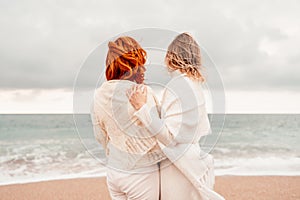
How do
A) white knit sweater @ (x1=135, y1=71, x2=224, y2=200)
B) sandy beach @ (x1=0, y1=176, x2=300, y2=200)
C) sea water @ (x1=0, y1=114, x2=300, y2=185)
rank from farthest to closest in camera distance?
sea water @ (x1=0, y1=114, x2=300, y2=185) → sandy beach @ (x1=0, y1=176, x2=300, y2=200) → white knit sweater @ (x1=135, y1=71, x2=224, y2=200)

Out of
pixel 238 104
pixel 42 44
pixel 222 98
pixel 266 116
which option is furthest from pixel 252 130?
pixel 222 98

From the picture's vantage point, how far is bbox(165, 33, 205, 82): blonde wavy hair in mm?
2500

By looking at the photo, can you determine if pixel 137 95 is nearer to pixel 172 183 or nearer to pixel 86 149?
pixel 172 183

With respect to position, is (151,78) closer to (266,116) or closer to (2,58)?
(2,58)

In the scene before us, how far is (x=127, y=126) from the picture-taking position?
95.3 inches

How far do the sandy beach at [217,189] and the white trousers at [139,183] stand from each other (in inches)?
137

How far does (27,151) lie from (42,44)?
8.00 meters

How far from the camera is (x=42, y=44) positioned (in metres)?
19.7

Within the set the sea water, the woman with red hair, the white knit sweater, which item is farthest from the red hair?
the sea water

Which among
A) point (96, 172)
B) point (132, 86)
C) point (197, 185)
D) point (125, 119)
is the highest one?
point (132, 86)

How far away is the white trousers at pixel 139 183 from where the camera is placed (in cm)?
249

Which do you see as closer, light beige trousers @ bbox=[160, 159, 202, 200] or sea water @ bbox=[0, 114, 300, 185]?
light beige trousers @ bbox=[160, 159, 202, 200]

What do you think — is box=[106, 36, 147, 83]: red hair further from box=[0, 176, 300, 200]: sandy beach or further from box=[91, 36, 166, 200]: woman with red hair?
box=[0, 176, 300, 200]: sandy beach

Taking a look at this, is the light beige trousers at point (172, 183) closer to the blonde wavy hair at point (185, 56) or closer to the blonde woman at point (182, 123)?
the blonde woman at point (182, 123)
